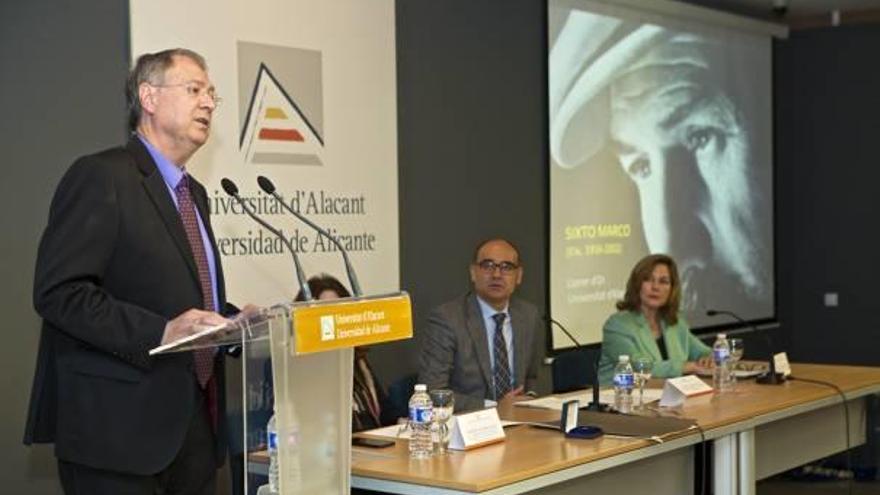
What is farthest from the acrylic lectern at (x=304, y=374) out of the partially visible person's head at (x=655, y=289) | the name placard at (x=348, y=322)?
the partially visible person's head at (x=655, y=289)

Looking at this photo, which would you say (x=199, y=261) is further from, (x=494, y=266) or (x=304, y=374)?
(x=494, y=266)

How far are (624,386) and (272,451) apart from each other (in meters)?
1.79

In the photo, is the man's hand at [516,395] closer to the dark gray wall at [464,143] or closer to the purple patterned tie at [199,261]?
the dark gray wall at [464,143]

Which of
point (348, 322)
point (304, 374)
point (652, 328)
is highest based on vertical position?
point (348, 322)

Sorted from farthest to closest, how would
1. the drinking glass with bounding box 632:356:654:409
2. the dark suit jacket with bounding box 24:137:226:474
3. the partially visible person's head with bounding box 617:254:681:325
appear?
1. the partially visible person's head with bounding box 617:254:681:325
2. the drinking glass with bounding box 632:356:654:409
3. the dark suit jacket with bounding box 24:137:226:474

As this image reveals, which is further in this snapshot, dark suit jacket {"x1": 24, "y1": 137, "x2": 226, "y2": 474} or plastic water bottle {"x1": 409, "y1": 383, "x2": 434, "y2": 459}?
plastic water bottle {"x1": 409, "y1": 383, "x2": 434, "y2": 459}

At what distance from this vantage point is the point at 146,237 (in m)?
2.81

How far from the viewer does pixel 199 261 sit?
2939 millimetres

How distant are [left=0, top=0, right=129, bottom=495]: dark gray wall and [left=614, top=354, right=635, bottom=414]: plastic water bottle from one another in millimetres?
1827

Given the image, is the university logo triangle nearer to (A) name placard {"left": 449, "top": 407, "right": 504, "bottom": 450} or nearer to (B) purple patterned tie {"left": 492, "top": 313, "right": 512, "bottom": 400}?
(B) purple patterned tie {"left": 492, "top": 313, "right": 512, "bottom": 400}

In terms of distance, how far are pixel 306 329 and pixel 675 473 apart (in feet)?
5.70

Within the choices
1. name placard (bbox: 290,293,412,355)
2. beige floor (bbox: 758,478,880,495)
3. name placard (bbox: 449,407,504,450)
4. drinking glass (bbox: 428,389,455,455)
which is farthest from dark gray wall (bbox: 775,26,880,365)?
name placard (bbox: 290,293,412,355)

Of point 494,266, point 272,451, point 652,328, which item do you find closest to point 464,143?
point 494,266

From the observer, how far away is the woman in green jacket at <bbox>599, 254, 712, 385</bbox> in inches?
198
